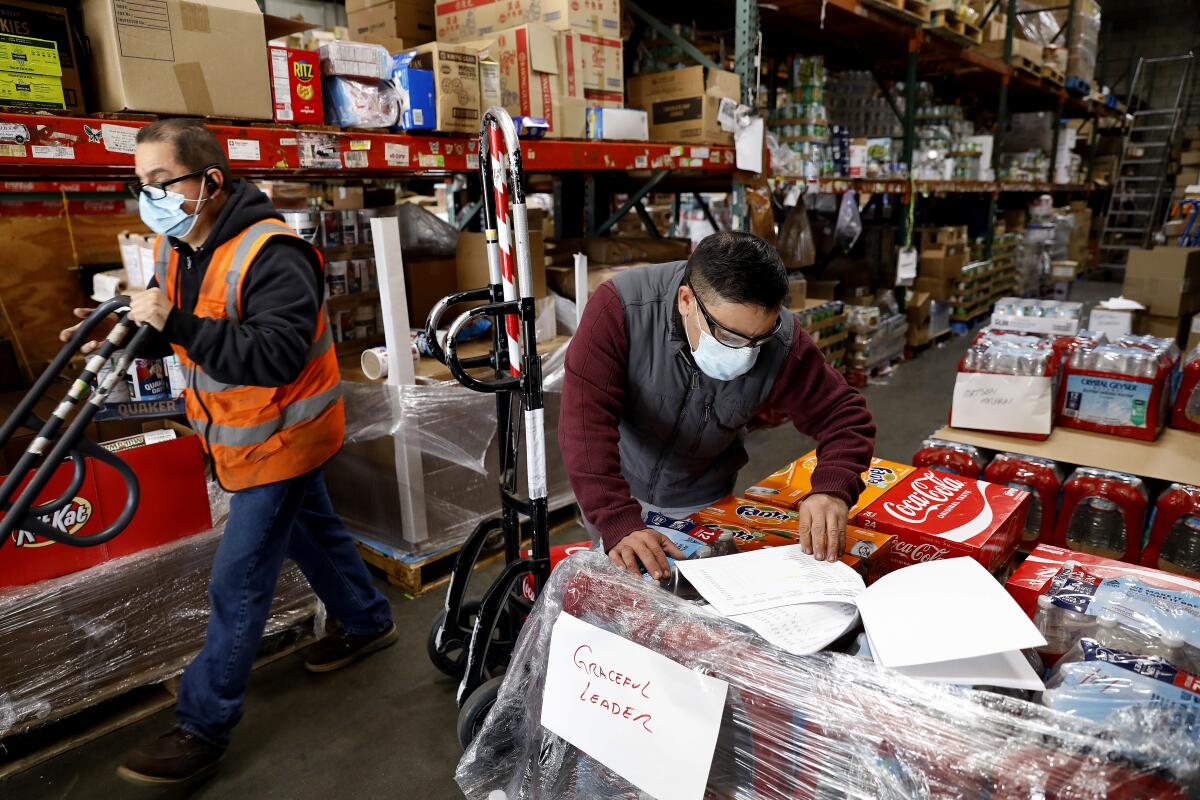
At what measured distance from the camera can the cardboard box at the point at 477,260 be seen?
12.4 feet

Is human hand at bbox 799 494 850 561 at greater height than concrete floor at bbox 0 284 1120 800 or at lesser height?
greater

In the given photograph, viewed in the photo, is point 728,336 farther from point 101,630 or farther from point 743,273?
point 101,630

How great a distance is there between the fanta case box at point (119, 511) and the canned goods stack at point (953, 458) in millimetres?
2741

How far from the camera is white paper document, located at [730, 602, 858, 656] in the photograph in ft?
3.83

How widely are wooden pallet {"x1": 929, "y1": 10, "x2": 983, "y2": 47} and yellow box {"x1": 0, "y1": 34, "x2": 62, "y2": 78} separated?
657cm

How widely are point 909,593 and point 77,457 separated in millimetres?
2000

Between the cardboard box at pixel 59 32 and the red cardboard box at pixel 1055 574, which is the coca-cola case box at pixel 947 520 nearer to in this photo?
the red cardboard box at pixel 1055 574

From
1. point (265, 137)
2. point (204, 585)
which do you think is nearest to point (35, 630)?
point (204, 585)

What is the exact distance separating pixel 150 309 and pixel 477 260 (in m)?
2.05

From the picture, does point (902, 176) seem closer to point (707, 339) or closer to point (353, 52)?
point (353, 52)

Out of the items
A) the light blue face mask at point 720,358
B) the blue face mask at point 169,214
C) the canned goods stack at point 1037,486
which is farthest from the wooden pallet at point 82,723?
the canned goods stack at point 1037,486

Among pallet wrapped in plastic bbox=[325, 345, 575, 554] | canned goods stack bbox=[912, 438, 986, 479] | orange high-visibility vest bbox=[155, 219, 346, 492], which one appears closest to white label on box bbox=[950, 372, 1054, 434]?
canned goods stack bbox=[912, 438, 986, 479]

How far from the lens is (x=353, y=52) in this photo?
9.33ft

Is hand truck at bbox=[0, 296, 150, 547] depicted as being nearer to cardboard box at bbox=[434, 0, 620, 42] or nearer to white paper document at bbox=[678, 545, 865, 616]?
white paper document at bbox=[678, 545, 865, 616]
